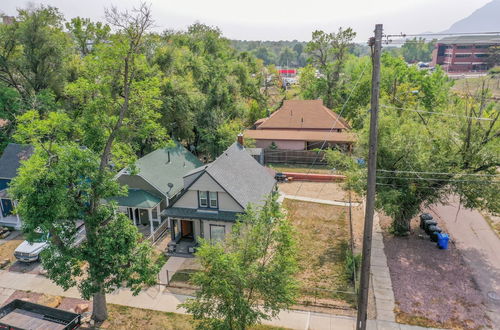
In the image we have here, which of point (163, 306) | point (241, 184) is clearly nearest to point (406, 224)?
point (241, 184)

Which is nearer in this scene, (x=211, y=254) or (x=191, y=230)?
(x=211, y=254)

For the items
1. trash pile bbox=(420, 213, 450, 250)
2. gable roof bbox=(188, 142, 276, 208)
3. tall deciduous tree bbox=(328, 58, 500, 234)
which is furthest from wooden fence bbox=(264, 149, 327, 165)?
tall deciduous tree bbox=(328, 58, 500, 234)

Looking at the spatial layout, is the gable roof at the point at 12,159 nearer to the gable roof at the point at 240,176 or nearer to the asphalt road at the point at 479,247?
the gable roof at the point at 240,176

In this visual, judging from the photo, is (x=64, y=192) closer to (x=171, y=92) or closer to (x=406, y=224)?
(x=406, y=224)

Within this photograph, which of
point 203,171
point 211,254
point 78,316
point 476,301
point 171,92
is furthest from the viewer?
point 171,92

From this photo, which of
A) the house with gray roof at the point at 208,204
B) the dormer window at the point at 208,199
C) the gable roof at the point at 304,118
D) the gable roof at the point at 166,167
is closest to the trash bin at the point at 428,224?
the house with gray roof at the point at 208,204

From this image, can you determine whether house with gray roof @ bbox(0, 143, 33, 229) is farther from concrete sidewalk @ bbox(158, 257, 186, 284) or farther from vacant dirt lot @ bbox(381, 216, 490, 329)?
vacant dirt lot @ bbox(381, 216, 490, 329)

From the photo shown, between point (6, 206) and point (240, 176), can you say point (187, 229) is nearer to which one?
point (240, 176)

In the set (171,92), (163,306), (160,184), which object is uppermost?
(171,92)
